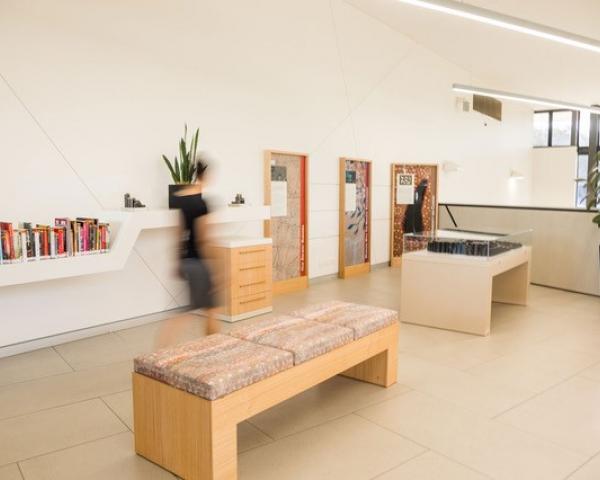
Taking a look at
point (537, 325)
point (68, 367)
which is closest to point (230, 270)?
point (68, 367)

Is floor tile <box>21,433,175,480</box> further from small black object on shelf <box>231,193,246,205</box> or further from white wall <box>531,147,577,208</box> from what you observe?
white wall <box>531,147,577,208</box>

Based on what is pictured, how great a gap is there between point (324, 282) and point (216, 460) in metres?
5.21

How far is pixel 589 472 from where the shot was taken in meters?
2.55

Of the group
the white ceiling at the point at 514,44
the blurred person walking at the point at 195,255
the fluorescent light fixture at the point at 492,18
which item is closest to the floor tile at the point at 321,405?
the blurred person walking at the point at 195,255

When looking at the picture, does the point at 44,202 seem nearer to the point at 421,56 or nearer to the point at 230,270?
the point at 230,270

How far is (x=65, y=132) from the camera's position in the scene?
14.9ft

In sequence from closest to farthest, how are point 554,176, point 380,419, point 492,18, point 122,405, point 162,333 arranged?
point 380,419, point 122,405, point 492,18, point 162,333, point 554,176

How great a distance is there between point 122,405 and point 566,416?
2.79m

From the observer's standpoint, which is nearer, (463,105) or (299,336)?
(299,336)

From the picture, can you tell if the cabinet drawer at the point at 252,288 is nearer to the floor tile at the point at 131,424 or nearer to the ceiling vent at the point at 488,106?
the floor tile at the point at 131,424

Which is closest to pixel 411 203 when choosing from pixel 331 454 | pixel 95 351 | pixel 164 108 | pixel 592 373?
pixel 164 108

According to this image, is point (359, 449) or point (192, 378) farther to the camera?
point (359, 449)

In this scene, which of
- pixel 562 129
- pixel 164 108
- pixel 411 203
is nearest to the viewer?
pixel 164 108

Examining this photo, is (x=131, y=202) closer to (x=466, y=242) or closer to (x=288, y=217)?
(x=288, y=217)
